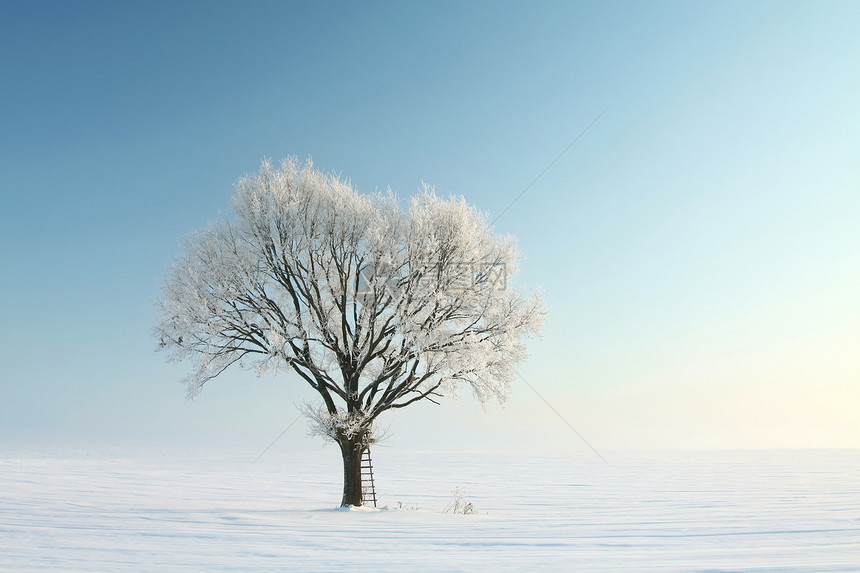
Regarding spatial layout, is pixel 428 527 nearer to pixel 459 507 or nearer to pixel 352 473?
pixel 459 507

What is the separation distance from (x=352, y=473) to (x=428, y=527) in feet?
18.3

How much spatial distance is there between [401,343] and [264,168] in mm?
8038

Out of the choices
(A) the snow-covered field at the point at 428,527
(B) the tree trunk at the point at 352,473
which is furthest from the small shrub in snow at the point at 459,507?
(B) the tree trunk at the point at 352,473

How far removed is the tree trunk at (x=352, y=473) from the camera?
17.5 metres

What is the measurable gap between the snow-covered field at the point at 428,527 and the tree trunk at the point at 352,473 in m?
0.80

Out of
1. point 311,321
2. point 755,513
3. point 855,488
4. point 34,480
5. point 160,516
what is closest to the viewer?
point 160,516

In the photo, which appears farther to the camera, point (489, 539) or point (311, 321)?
point (311, 321)

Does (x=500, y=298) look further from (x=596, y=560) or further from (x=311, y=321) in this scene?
(x=596, y=560)

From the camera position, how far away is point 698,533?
475 inches

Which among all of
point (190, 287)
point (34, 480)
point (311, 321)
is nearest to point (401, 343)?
point (311, 321)

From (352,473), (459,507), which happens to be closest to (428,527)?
(459,507)

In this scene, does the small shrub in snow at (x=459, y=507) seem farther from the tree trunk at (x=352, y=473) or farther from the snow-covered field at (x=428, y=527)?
the tree trunk at (x=352, y=473)

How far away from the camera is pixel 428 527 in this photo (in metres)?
12.8

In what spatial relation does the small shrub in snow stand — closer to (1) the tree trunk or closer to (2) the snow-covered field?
(2) the snow-covered field
